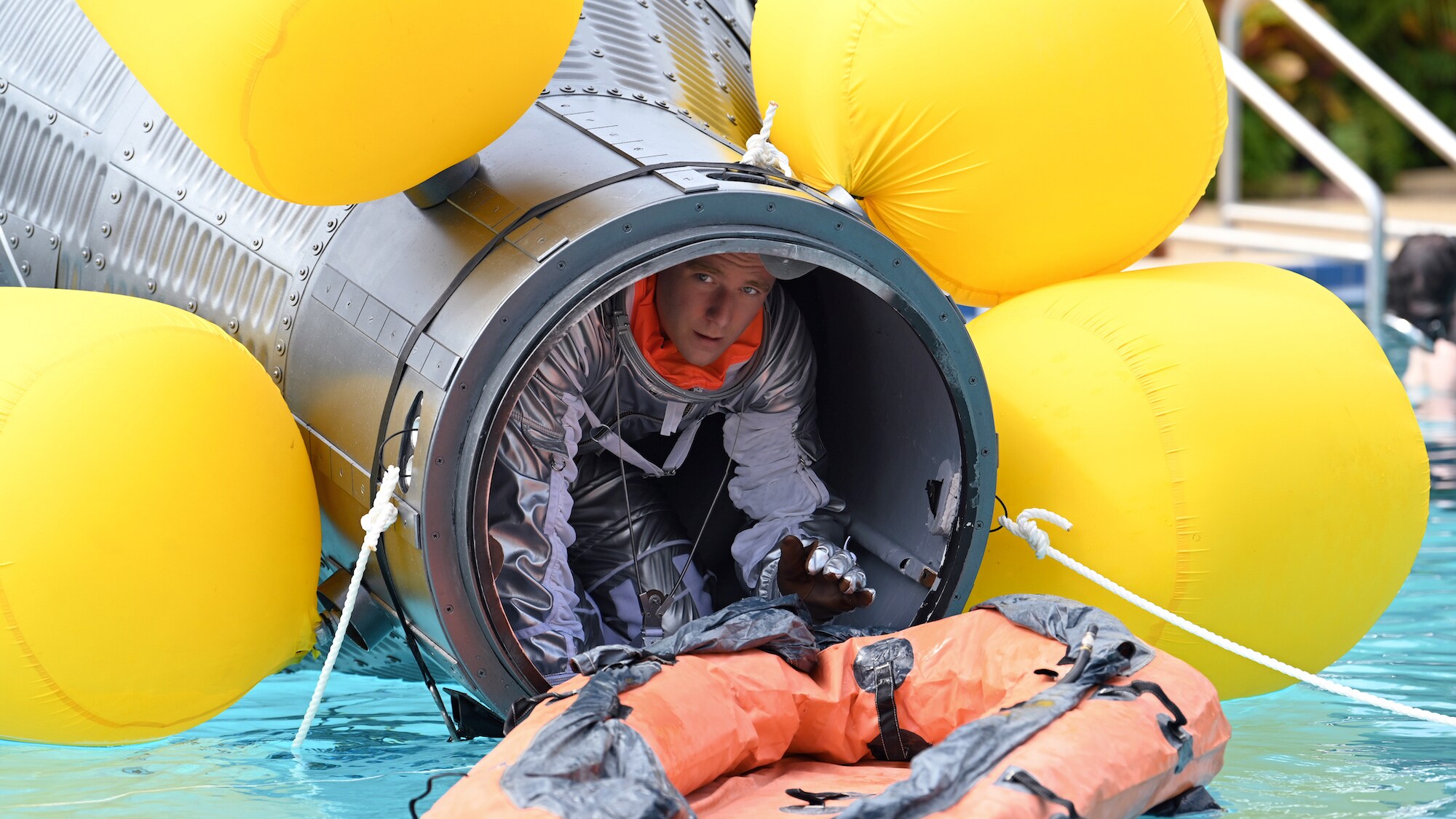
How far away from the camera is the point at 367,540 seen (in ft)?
8.38

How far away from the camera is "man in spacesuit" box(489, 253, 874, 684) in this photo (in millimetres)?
2793

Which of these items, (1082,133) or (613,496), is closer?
(1082,133)

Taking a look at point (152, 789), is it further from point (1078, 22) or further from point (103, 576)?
point (1078, 22)

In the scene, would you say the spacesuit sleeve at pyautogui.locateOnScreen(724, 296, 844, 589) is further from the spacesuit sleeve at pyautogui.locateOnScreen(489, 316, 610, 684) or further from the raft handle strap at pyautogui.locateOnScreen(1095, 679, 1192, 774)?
the raft handle strap at pyautogui.locateOnScreen(1095, 679, 1192, 774)

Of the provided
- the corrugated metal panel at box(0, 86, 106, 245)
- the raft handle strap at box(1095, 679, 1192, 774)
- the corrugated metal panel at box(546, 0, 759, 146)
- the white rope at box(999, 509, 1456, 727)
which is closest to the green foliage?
the corrugated metal panel at box(546, 0, 759, 146)

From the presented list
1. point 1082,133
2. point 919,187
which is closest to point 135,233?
point 919,187

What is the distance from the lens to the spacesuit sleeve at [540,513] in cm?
276

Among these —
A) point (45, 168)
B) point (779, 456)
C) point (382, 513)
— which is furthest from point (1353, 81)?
point (382, 513)

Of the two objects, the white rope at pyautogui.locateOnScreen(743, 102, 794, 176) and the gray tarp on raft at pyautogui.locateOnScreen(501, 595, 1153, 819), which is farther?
the white rope at pyautogui.locateOnScreen(743, 102, 794, 176)

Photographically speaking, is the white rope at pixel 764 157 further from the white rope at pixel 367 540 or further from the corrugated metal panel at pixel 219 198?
the white rope at pixel 367 540

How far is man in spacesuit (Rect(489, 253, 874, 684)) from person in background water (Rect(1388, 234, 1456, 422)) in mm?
4355

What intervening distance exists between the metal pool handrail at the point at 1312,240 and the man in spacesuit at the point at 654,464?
3.48 m

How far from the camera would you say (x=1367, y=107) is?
12.5 meters

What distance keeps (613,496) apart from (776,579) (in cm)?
50
